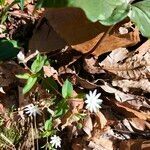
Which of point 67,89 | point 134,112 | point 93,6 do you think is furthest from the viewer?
point 134,112

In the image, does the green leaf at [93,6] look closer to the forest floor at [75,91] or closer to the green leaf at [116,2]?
the green leaf at [116,2]

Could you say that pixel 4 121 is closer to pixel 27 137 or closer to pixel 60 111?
pixel 27 137

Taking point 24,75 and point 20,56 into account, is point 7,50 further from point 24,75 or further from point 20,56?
point 24,75

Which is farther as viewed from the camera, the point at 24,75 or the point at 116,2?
the point at 24,75

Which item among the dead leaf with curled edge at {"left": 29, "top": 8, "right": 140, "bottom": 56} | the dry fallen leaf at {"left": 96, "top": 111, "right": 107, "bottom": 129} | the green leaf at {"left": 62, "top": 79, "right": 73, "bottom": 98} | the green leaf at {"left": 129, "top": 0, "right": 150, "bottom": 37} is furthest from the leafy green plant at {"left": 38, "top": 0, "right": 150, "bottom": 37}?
the dry fallen leaf at {"left": 96, "top": 111, "right": 107, "bottom": 129}

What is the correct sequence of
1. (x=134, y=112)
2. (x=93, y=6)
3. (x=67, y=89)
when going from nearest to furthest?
(x=93, y=6), (x=67, y=89), (x=134, y=112)

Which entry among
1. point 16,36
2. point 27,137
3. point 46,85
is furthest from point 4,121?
point 16,36

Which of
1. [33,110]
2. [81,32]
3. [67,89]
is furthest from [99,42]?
[33,110]
